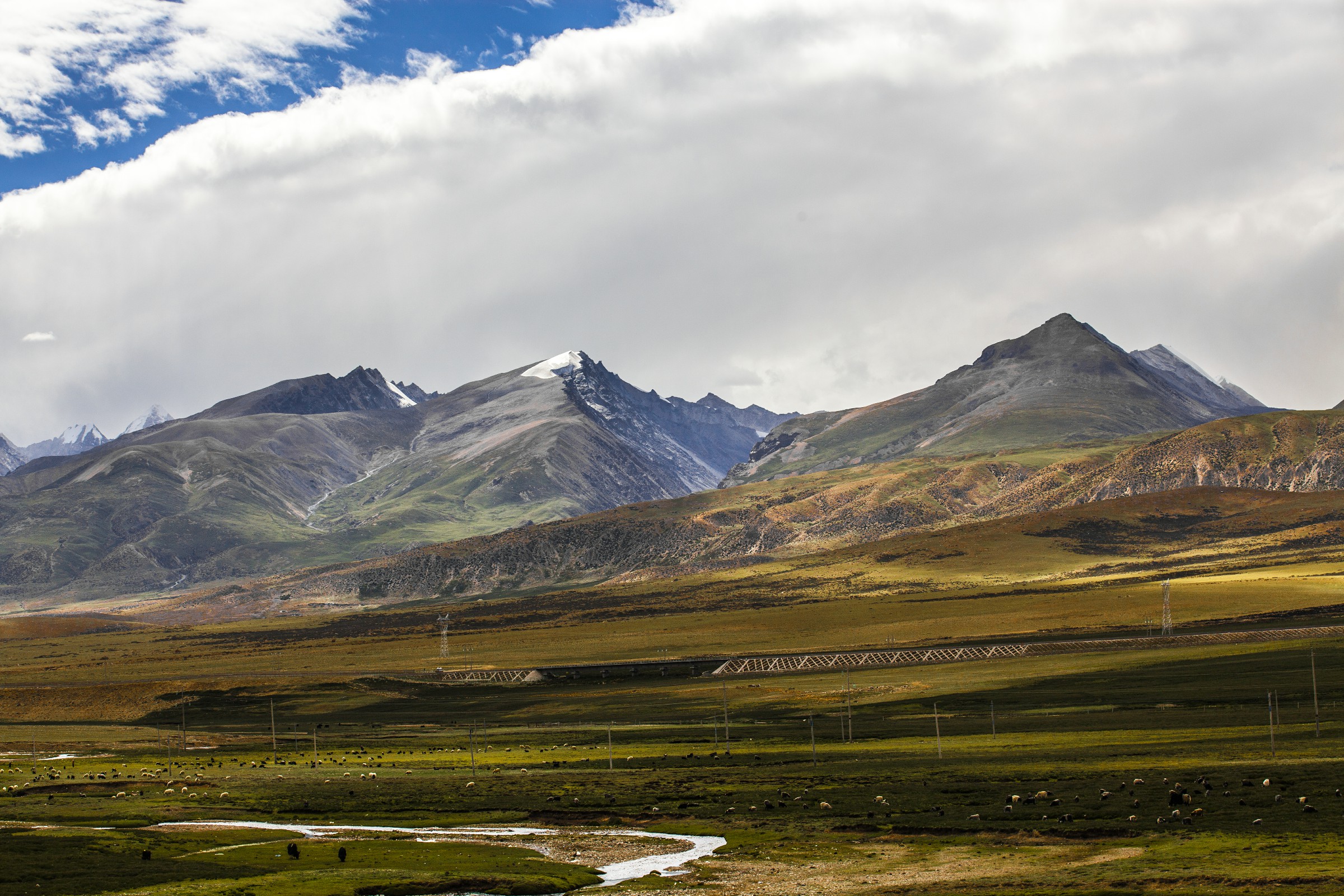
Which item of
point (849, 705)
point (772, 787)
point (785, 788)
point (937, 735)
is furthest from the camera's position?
point (849, 705)

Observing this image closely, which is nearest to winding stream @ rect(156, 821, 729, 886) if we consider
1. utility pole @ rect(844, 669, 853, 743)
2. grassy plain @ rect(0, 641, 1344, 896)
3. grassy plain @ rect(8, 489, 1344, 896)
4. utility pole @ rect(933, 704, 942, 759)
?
grassy plain @ rect(8, 489, 1344, 896)

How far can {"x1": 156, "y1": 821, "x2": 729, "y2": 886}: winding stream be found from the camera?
63188 mm

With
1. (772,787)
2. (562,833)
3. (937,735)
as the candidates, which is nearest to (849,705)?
(937,735)

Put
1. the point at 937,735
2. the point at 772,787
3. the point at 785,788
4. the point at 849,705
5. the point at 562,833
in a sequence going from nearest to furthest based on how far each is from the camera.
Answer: the point at 562,833, the point at 785,788, the point at 772,787, the point at 937,735, the point at 849,705

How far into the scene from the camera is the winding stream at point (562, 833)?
207 ft

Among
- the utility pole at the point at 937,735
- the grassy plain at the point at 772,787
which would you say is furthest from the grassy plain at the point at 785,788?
the utility pole at the point at 937,735

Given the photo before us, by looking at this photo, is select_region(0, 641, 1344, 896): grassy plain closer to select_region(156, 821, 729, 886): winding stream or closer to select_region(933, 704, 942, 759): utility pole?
select_region(933, 704, 942, 759): utility pole

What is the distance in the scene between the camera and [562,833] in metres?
74.2

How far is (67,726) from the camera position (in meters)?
164

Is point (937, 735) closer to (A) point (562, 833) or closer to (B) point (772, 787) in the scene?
(B) point (772, 787)

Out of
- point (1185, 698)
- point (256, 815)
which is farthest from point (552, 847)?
point (1185, 698)

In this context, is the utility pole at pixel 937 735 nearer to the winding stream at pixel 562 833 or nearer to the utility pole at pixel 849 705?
the utility pole at pixel 849 705

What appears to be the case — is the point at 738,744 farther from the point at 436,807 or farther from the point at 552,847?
the point at 552,847

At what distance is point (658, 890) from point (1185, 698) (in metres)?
80.8
